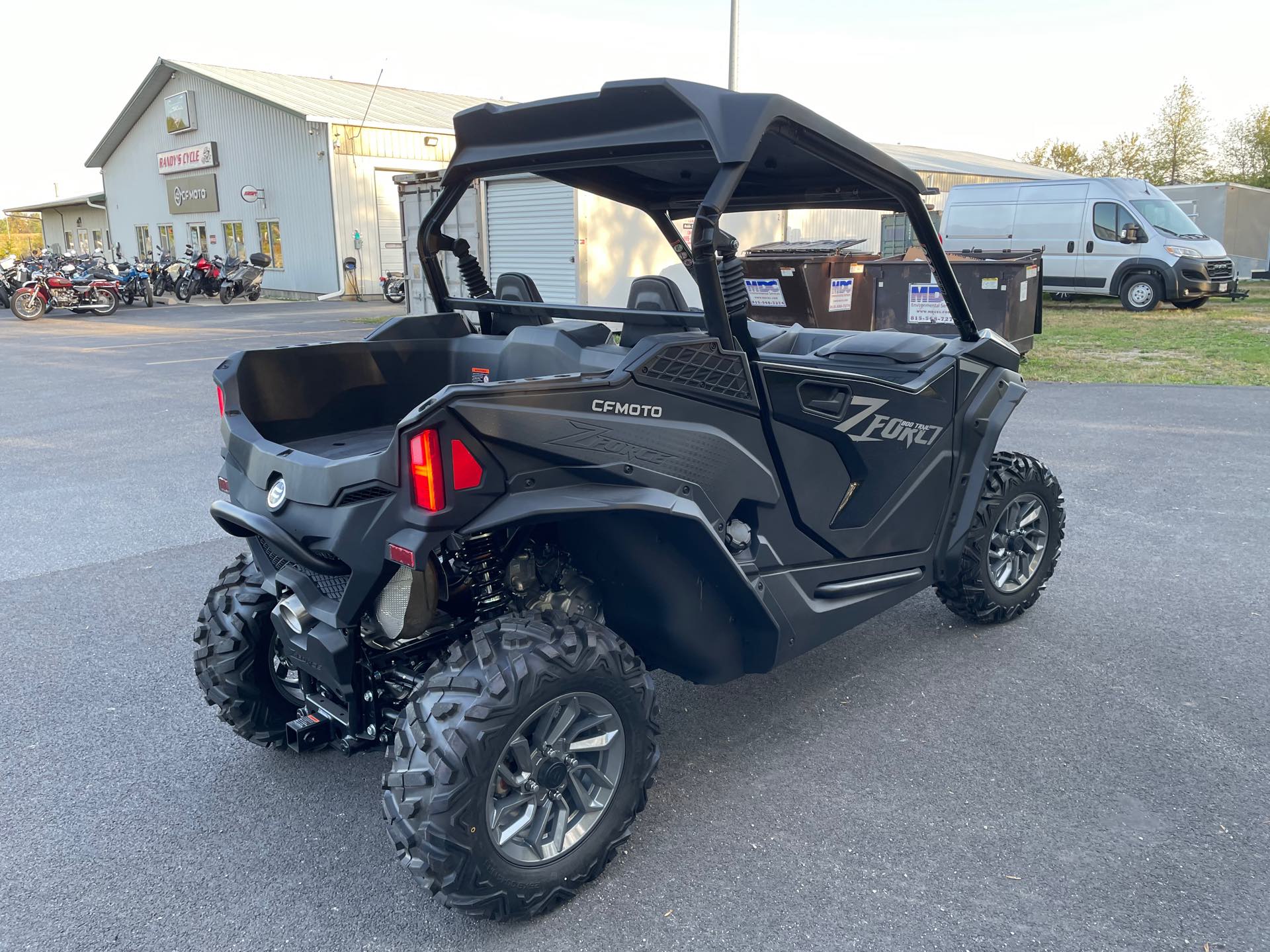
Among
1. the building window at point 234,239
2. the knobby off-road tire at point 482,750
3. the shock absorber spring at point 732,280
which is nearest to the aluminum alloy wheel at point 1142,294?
the shock absorber spring at point 732,280

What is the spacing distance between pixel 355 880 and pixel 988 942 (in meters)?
1.61

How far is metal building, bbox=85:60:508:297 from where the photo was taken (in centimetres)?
2656

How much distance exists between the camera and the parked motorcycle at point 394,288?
23531 millimetres

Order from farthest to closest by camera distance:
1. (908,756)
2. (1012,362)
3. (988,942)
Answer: (1012,362) < (908,756) < (988,942)

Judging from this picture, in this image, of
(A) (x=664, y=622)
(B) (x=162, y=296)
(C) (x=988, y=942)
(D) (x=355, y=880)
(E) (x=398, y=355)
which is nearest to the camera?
(C) (x=988, y=942)

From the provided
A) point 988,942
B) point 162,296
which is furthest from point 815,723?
point 162,296

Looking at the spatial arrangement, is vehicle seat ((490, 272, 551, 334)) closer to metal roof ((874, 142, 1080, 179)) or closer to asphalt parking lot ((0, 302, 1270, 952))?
asphalt parking lot ((0, 302, 1270, 952))

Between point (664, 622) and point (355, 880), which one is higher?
point (664, 622)

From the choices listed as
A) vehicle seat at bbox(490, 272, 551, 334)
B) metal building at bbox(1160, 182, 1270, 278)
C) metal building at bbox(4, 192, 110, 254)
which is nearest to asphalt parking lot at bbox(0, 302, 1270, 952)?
vehicle seat at bbox(490, 272, 551, 334)

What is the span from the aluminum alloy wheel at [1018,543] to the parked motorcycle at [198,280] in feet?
82.8

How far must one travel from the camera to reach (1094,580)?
15.8ft

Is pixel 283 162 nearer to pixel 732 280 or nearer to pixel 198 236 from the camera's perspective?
pixel 198 236

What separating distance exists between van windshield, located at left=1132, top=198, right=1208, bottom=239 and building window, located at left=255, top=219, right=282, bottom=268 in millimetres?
22366

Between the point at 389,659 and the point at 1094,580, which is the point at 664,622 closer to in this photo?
the point at 389,659
